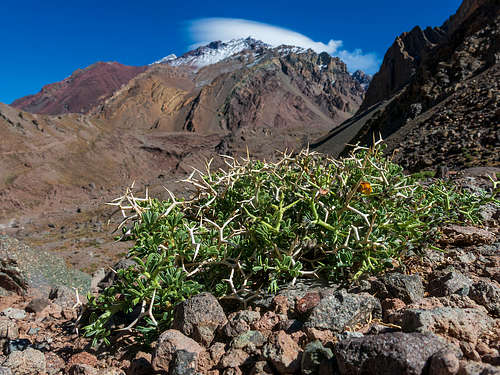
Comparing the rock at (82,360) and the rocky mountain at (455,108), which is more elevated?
the rocky mountain at (455,108)

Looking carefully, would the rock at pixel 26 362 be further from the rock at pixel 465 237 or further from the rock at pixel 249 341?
the rock at pixel 465 237

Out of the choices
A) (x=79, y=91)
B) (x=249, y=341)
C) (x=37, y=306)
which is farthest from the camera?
(x=79, y=91)

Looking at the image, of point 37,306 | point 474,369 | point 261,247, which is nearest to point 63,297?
point 37,306

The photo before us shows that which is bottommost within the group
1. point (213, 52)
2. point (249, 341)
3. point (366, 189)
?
point (249, 341)

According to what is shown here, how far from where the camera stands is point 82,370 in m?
1.76

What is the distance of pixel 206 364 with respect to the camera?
1630 millimetres

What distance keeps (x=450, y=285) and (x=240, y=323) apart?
1133 mm

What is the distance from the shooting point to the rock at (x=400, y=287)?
1797 mm

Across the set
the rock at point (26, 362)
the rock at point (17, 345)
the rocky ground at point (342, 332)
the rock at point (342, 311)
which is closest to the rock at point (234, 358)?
the rocky ground at point (342, 332)

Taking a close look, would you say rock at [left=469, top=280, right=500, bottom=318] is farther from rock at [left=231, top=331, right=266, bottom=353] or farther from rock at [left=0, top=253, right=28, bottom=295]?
rock at [left=0, top=253, right=28, bottom=295]

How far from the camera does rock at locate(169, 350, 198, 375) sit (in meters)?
1.53

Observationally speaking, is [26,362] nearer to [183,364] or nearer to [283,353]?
[183,364]

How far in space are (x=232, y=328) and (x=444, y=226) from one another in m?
1.79

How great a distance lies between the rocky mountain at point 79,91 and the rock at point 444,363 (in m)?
126
